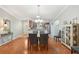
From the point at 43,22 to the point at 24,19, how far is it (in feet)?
2.42

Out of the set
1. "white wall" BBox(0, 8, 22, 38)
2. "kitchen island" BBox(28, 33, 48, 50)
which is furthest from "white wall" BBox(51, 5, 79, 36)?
"white wall" BBox(0, 8, 22, 38)

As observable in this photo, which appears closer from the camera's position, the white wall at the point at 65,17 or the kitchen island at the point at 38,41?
the white wall at the point at 65,17

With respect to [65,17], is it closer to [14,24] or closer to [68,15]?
[68,15]

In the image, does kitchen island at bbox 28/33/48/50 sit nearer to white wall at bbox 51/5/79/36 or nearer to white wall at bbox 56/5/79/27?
white wall at bbox 51/5/79/36

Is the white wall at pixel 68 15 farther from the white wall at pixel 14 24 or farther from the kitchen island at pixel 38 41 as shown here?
the white wall at pixel 14 24

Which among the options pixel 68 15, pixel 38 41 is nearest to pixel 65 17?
pixel 68 15

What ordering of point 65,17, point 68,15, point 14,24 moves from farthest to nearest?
point 65,17 < point 68,15 < point 14,24

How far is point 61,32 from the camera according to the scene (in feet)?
16.7

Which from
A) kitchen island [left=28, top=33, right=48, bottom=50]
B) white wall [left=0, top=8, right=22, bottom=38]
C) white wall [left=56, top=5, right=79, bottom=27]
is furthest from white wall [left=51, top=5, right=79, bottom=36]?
white wall [left=0, top=8, right=22, bottom=38]

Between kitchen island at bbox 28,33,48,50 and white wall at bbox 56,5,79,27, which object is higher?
white wall at bbox 56,5,79,27

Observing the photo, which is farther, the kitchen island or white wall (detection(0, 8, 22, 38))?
the kitchen island

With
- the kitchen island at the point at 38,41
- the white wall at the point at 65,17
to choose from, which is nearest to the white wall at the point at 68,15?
the white wall at the point at 65,17
